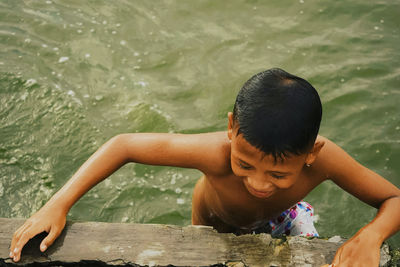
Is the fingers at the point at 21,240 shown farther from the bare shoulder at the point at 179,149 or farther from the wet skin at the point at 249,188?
the wet skin at the point at 249,188

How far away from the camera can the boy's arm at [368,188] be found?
7.59 feet

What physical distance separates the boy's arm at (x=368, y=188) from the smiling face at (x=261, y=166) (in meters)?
0.29

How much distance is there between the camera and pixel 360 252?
2.20m

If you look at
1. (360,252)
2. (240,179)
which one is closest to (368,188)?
(360,252)

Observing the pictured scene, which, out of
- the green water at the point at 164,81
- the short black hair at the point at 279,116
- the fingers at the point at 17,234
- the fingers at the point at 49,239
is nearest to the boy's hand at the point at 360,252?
the short black hair at the point at 279,116

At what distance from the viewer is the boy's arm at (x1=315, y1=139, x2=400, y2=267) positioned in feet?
7.59

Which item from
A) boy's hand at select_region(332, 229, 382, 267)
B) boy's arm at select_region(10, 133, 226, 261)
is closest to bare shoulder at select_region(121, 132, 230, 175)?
boy's arm at select_region(10, 133, 226, 261)

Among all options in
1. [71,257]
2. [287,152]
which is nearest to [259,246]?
[287,152]

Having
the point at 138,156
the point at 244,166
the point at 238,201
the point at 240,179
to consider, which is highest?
the point at 244,166

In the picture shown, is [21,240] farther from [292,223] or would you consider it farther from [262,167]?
[292,223]

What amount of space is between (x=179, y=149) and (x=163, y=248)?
0.53m

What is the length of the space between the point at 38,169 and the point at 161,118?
114 centimetres

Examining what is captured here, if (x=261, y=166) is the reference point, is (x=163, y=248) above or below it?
below

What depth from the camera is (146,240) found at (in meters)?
2.22
